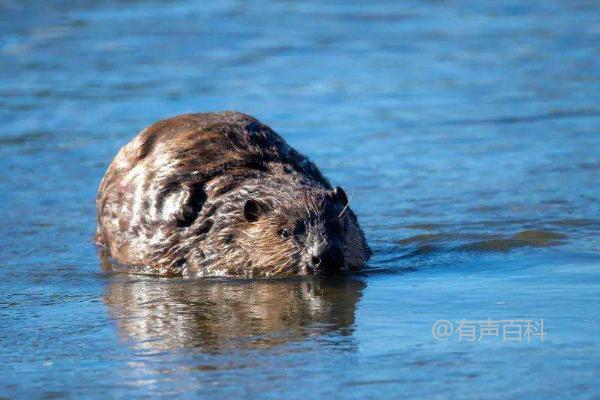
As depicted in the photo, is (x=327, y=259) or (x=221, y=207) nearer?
(x=327, y=259)

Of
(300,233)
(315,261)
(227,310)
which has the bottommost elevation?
(227,310)

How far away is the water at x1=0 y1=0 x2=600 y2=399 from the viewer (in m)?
6.37

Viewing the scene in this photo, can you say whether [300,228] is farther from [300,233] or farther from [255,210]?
[255,210]

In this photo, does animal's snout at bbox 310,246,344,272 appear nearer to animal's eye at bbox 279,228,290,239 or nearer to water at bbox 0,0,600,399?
water at bbox 0,0,600,399

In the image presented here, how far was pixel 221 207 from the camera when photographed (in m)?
8.86

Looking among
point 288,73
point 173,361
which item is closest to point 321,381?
point 173,361

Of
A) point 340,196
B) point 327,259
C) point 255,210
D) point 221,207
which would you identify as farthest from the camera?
point 221,207

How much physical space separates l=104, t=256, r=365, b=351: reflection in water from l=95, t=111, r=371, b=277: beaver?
22cm

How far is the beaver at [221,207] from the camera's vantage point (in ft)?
27.8

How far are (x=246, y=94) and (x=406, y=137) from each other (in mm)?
2734

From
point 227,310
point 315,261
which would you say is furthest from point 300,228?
point 227,310

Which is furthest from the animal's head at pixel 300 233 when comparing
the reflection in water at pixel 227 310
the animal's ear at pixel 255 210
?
the reflection in water at pixel 227 310

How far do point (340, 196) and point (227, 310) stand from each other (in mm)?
1342

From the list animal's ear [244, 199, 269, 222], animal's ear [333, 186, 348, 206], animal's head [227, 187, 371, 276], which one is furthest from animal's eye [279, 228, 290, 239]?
animal's ear [333, 186, 348, 206]
